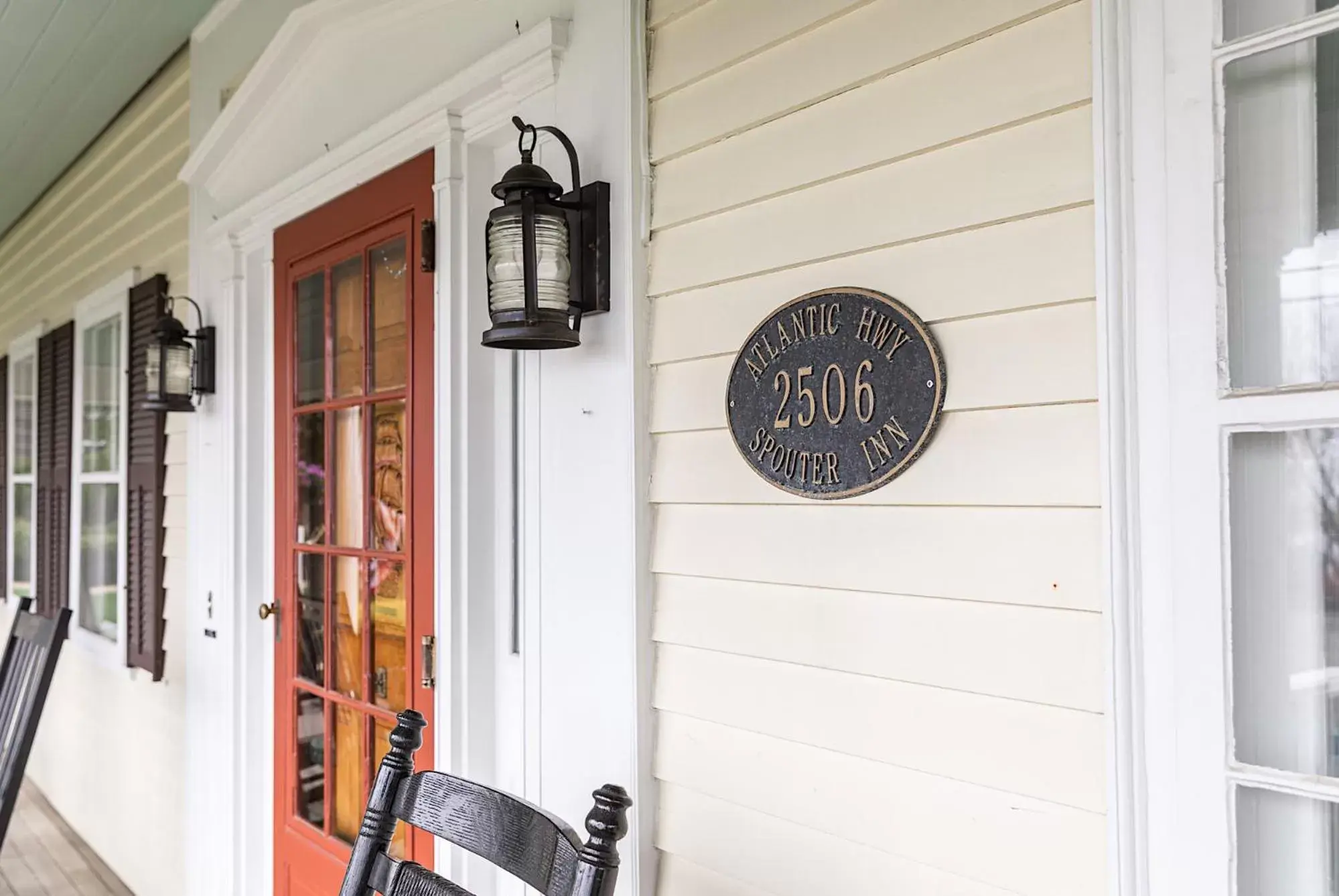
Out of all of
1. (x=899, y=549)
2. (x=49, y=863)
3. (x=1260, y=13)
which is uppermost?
(x=1260, y=13)

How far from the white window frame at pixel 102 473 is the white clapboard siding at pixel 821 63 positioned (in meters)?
3.02

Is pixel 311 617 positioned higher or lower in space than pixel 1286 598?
lower

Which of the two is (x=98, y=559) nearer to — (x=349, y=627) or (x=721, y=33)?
(x=349, y=627)

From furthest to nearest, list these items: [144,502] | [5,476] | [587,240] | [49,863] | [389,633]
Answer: [5,476]
[49,863]
[144,502]
[389,633]
[587,240]

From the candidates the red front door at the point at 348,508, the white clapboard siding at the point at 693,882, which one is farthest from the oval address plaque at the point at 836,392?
the red front door at the point at 348,508

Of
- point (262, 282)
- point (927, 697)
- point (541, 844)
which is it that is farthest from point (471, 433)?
point (262, 282)

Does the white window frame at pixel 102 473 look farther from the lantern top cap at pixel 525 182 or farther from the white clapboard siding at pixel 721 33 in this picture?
the white clapboard siding at pixel 721 33

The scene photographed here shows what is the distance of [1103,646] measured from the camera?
3.11 feet

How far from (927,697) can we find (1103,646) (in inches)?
8.9

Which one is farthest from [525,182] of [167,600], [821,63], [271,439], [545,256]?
[167,600]

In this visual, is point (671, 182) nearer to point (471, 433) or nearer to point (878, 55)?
point (878, 55)

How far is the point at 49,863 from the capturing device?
3871mm

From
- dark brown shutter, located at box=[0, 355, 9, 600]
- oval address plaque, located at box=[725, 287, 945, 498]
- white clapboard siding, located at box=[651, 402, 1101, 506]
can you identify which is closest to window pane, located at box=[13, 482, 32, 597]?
dark brown shutter, located at box=[0, 355, 9, 600]

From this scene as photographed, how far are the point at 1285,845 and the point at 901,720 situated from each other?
0.40 metres
